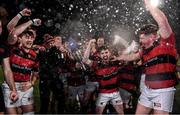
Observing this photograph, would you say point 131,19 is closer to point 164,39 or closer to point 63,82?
point 164,39

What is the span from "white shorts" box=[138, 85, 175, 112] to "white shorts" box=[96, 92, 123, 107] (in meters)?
0.53

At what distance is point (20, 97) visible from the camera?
4.96m

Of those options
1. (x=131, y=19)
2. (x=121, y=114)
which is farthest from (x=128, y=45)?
(x=121, y=114)

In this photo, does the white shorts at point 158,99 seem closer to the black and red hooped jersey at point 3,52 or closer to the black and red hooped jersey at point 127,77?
the black and red hooped jersey at point 127,77

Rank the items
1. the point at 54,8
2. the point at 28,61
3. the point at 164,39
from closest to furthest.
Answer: the point at 164,39 → the point at 28,61 → the point at 54,8

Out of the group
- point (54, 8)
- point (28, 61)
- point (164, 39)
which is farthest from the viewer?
point (54, 8)

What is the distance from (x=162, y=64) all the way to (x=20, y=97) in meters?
2.00

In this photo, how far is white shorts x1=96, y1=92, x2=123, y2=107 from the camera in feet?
17.1

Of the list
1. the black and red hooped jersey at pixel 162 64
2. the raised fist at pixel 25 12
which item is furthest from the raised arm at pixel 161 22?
the raised fist at pixel 25 12

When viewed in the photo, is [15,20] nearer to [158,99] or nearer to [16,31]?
[16,31]

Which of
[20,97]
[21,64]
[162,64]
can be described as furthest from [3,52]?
[162,64]

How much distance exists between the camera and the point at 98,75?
5.27m

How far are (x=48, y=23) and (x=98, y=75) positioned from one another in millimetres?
1068

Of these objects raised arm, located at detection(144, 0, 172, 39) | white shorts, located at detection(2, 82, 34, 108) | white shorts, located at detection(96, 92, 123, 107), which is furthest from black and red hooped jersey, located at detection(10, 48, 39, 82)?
raised arm, located at detection(144, 0, 172, 39)
